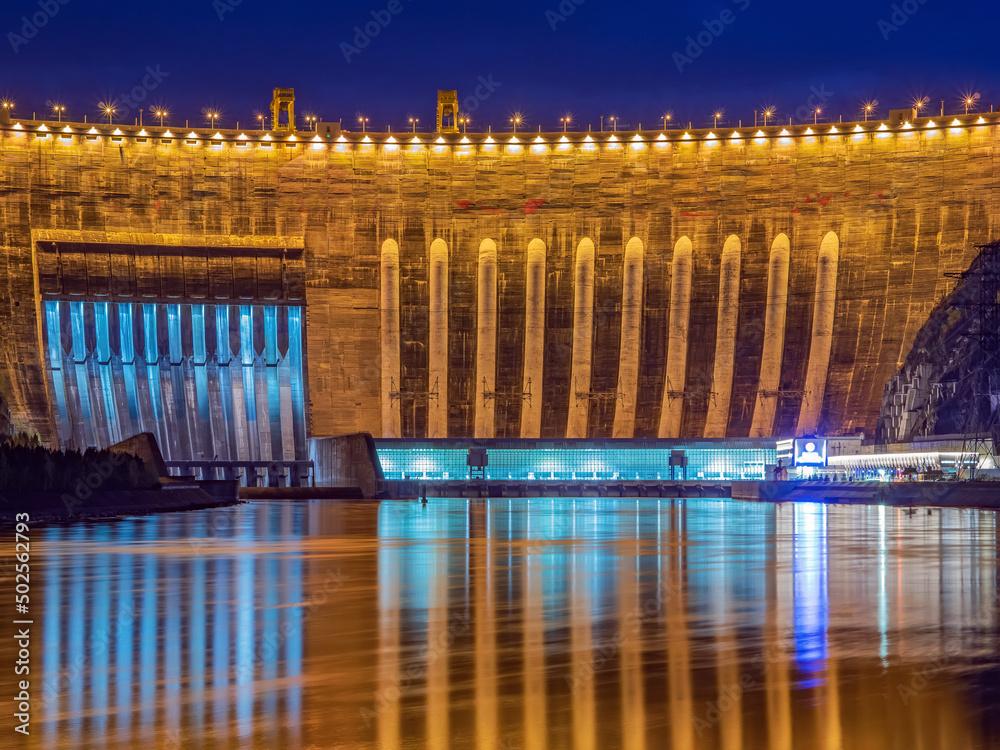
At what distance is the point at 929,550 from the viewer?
1928 cm

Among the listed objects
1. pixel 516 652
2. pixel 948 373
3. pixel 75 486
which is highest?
pixel 948 373

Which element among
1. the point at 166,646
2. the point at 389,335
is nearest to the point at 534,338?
the point at 389,335

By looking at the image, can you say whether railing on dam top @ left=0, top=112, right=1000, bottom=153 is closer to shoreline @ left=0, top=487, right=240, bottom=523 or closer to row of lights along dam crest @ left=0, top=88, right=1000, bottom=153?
row of lights along dam crest @ left=0, top=88, right=1000, bottom=153

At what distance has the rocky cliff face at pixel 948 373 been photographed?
5984cm

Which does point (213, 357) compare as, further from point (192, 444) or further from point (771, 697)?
point (771, 697)

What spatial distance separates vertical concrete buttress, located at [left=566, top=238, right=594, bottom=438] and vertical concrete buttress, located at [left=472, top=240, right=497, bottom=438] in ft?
17.1

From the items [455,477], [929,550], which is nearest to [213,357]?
[455,477]

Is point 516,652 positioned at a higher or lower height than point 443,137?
lower

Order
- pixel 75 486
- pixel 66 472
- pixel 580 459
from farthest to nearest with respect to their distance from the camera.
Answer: pixel 580 459 < pixel 66 472 < pixel 75 486

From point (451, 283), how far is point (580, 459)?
1440 cm

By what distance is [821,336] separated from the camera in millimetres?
76875

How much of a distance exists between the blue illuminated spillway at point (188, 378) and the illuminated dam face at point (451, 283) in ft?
0.48

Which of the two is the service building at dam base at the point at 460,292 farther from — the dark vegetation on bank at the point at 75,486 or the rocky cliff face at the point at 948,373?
the dark vegetation on bank at the point at 75,486

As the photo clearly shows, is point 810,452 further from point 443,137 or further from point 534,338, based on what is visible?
point 443,137
